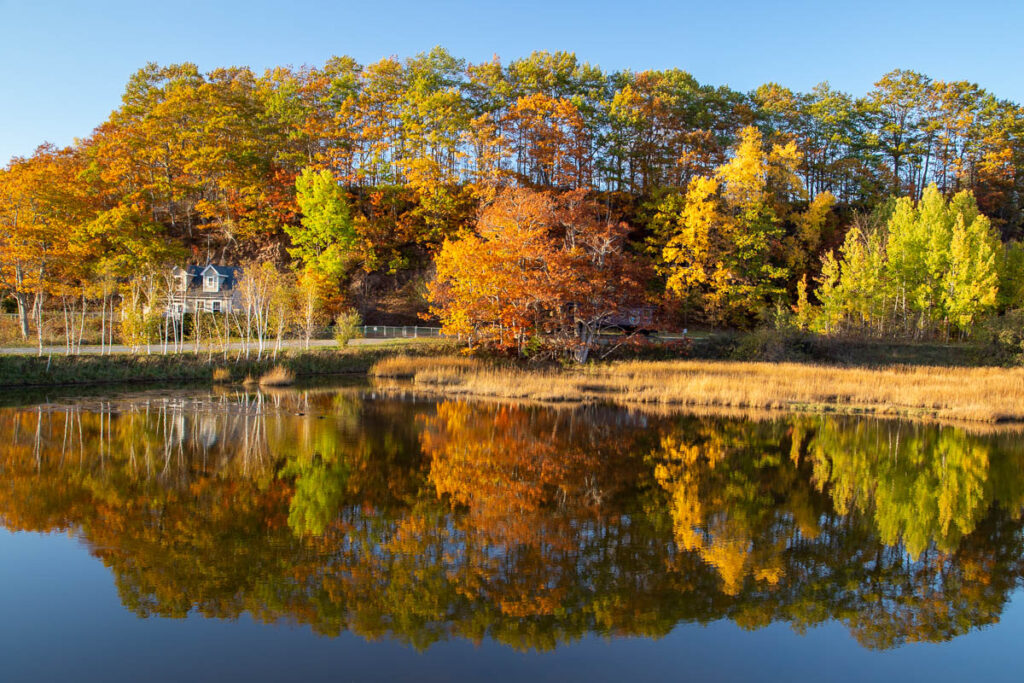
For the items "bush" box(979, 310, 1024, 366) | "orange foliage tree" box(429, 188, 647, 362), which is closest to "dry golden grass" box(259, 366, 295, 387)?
"orange foliage tree" box(429, 188, 647, 362)

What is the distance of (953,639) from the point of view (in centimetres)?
787

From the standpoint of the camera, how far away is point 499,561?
961 cm

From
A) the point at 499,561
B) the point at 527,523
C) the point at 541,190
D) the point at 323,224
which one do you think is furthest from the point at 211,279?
the point at 499,561

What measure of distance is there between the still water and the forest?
22.6 m

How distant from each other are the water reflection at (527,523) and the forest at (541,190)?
20422 millimetres

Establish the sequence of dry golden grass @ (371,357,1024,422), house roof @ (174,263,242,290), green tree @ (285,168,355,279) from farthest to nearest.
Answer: house roof @ (174,263,242,290) → green tree @ (285,168,355,279) → dry golden grass @ (371,357,1024,422)

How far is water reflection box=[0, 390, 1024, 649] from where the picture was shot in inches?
324

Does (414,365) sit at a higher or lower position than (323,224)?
lower

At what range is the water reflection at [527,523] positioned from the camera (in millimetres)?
8227

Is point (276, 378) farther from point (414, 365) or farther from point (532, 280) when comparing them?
point (532, 280)

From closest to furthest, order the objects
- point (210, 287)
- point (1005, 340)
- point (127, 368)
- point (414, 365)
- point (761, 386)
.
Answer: point (761, 386)
point (127, 368)
point (414, 365)
point (1005, 340)
point (210, 287)

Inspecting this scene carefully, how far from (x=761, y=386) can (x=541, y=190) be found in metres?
29.1

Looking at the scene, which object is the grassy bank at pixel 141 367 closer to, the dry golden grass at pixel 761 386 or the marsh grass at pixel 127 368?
the marsh grass at pixel 127 368

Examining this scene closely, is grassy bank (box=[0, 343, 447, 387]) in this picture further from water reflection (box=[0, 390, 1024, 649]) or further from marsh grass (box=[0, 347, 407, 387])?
water reflection (box=[0, 390, 1024, 649])
